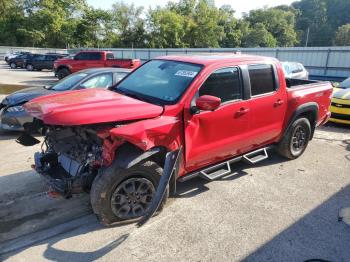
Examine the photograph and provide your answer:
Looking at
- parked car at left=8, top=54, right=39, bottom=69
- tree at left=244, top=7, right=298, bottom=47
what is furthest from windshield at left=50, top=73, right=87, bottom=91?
tree at left=244, top=7, right=298, bottom=47

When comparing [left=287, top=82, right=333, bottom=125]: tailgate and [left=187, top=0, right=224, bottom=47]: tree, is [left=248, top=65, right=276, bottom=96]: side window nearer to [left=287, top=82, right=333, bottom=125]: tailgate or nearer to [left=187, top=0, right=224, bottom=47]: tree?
[left=287, top=82, right=333, bottom=125]: tailgate

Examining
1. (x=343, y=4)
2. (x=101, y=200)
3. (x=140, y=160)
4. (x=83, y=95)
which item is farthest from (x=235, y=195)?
(x=343, y=4)

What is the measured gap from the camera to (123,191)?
3.76 m

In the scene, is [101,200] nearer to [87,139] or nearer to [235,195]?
[87,139]

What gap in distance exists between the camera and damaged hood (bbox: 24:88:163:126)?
133 inches

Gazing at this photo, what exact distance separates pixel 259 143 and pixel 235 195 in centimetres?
104

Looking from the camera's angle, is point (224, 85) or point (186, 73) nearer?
point (186, 73)

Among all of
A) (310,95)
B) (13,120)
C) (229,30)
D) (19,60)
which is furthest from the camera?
(229,30)

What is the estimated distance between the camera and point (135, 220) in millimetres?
3947

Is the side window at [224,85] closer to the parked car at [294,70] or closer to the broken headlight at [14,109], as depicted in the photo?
the broken headlight at [14,109]

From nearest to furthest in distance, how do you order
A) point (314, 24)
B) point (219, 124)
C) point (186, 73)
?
1. point (186, 73)
2. point (219, 124)
3. point (314, 24)

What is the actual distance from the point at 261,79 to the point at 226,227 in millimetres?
2355

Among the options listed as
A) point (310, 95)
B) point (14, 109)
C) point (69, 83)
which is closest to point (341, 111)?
point (310, 95)

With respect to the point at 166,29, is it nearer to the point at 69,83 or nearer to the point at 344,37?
the point at 69,83
